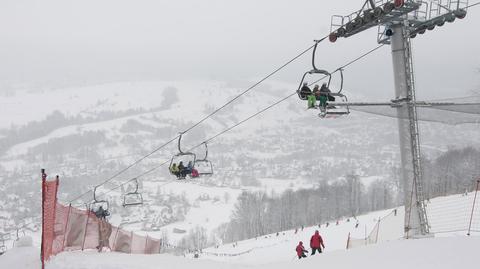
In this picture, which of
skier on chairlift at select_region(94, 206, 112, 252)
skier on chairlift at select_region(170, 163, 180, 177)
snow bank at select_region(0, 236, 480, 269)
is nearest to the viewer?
snow bank at select_region(0, 236, 480, 269)

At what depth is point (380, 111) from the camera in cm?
1384

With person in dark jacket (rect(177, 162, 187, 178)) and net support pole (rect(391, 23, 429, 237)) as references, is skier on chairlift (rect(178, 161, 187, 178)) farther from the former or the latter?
net support pole (rect(391, 23, 429, 237))

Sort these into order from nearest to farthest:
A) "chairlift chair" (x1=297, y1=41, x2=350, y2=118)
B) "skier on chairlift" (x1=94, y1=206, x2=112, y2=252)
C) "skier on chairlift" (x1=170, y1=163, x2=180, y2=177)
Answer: "chairlift chair" (x1=297, y1=41, x2=350, y2=118) → "skier on chairlift" (x1=94, y1=206, x2=112, y2=252) → "skier on chairlift" (x1=170, y1=163, x2=180, y2=177)

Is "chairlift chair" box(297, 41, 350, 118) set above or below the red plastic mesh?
above

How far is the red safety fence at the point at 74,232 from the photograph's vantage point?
43.9ft

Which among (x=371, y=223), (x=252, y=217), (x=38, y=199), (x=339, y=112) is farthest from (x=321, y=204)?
(x=38, y=199)

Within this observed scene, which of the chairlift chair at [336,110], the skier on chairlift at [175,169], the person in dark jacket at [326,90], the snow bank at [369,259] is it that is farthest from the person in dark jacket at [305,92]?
the skier on chairlift at [175,169]

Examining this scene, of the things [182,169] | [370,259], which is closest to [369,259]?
[370,259]

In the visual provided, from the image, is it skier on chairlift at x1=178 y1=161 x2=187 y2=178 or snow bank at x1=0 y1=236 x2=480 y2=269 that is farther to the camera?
skier on chairlift at x1=178 y1=161 x2=187 y2=178

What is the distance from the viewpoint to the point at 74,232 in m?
16.1

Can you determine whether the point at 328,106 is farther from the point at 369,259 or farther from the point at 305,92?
the point at 369,259

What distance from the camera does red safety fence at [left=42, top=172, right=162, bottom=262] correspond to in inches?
526

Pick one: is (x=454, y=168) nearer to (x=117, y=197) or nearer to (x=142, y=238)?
(x=142, y=238)

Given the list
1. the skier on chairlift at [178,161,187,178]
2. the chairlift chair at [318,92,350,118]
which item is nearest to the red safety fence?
the skier on chairlift at [178,161,187,178]
